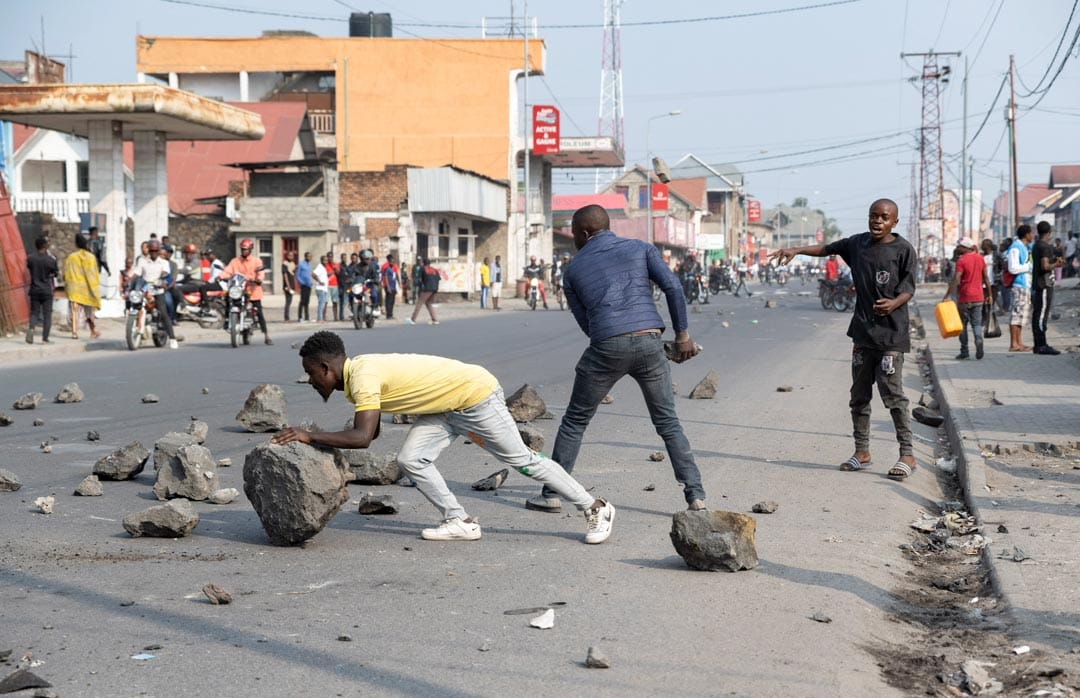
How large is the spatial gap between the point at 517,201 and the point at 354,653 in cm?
5750

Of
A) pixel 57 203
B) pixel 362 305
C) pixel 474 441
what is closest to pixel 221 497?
pixel 474 441

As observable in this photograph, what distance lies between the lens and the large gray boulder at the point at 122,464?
7910mm

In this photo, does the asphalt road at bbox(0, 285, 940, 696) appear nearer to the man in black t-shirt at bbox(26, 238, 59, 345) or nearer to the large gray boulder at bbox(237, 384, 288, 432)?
the large gray boulder at bbox(237, 384, 288, 432)

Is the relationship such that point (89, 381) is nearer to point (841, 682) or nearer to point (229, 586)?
point (229, 586)

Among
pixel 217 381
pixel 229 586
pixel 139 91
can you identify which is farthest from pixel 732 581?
pixel 139 91

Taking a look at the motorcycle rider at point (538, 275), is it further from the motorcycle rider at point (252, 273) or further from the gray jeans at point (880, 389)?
the gray jeans at point (880, 389)

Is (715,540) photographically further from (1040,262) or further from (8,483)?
(1040,262)

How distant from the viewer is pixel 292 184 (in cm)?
4453

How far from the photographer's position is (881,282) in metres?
8.27

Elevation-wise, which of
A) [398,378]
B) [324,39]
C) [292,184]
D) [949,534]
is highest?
[324,39]

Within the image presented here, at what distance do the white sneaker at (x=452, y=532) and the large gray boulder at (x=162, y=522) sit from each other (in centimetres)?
122

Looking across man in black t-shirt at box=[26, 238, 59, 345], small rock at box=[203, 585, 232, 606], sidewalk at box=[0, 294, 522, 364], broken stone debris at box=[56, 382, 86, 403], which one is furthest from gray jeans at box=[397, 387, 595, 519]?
man in black t-shirt at box=[26, 238, 59, 345]

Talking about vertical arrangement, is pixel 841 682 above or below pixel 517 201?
below

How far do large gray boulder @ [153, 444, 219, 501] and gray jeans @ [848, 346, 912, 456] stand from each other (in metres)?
4.36
